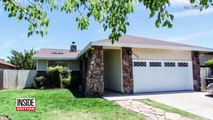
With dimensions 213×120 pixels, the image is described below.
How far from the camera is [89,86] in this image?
42.8 ft

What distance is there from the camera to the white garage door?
1435cm

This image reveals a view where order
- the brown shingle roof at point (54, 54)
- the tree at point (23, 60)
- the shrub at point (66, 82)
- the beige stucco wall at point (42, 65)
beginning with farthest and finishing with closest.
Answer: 1. the tree at point (23, 60)
2. the beige stucco wall at point (42, 65)
3. the brown shingle roof at point (54, 54)
4. the shrub at point (66, 82)

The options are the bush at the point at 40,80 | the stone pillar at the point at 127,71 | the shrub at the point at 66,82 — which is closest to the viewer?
the stone pillar at the point at 127,71

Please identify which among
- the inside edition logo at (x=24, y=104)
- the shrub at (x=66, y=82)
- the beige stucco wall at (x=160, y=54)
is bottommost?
the shrub at (x=66, y=82)

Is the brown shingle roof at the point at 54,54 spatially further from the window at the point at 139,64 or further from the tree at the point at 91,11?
the tree at the point at 91,11

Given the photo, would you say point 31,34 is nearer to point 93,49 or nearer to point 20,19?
point 20,19

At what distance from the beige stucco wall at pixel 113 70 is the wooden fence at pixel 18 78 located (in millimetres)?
7752

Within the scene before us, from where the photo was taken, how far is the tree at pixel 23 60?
33.3m

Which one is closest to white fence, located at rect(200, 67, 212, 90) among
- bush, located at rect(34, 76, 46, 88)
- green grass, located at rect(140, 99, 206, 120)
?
green grass, located at rect(140, 99, 206, 120)

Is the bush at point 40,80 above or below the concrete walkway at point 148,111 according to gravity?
above

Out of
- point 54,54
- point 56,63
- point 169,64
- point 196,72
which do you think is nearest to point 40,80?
point 56,63

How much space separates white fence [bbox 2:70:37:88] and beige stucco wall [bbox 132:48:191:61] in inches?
458

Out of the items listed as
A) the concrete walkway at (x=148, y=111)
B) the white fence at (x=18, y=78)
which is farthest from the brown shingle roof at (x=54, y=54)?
the concrete walkway at (x=148, y=111)

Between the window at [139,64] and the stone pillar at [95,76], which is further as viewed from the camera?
the window at [139,64]
